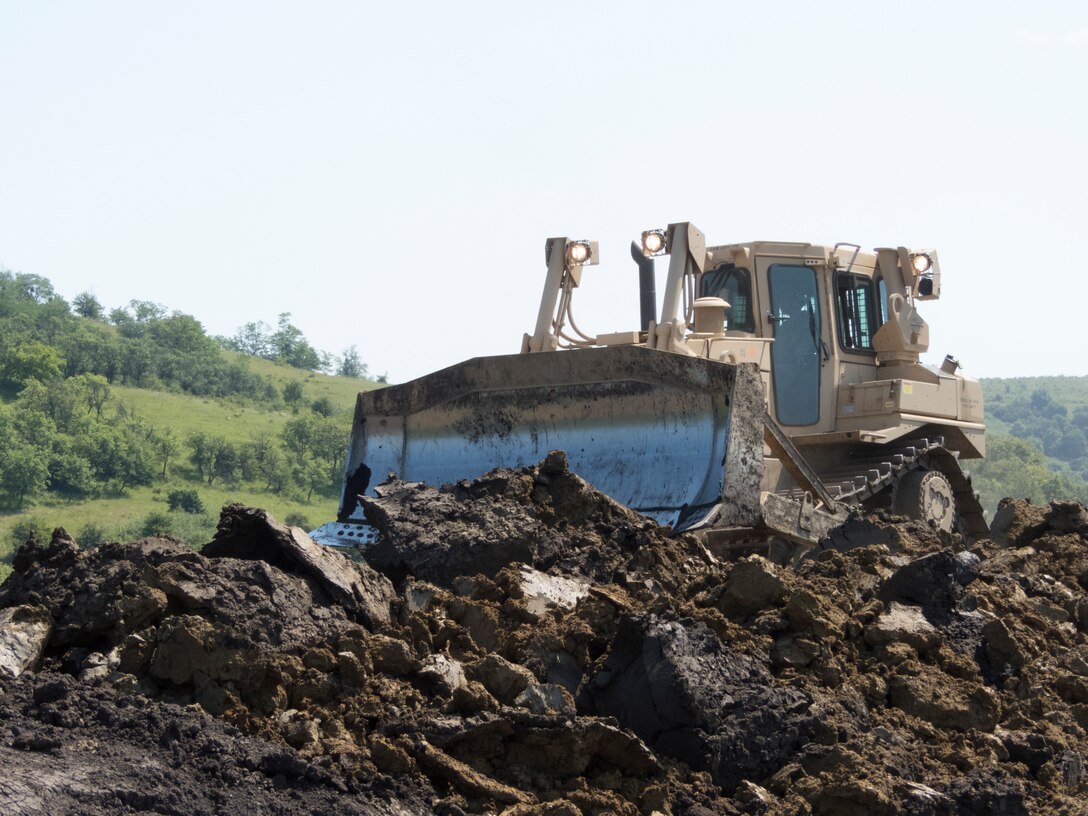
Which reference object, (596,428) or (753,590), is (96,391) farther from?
(753,590)

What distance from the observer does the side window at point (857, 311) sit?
10336 millimetres

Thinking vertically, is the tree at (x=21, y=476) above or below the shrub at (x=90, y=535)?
above

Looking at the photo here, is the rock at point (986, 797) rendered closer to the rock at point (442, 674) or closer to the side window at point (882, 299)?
the rock at point (442, 674)

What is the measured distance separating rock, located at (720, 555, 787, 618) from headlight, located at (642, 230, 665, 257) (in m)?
3.93

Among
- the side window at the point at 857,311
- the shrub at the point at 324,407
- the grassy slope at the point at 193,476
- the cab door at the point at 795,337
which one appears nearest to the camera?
the cab door at the point at 795,337

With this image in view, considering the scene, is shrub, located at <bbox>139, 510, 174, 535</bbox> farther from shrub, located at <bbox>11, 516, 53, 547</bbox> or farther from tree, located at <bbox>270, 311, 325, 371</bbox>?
tree, located at <bbox>270, 311, 325, 371</bbox>

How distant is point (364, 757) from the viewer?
179 inches

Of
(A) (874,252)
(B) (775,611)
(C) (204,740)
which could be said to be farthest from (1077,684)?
(A) (874,252)

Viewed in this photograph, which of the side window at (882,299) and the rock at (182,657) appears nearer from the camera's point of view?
the rock at (182,657)

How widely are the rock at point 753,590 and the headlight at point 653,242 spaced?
12.9 ft

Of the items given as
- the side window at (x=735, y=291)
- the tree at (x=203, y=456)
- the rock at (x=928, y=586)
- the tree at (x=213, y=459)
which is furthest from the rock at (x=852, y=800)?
the tree at (x=203, y=456)

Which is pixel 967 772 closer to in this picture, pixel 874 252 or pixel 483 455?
pixel 483 455

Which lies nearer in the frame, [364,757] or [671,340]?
[364,757]

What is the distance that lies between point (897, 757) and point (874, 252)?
6142 mm
